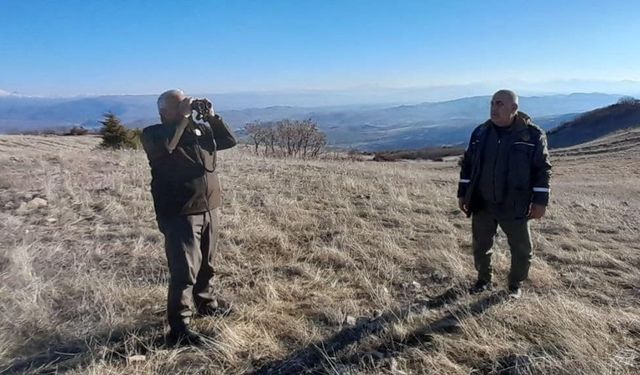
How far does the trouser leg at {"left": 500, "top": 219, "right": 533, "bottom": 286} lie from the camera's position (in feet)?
11.6

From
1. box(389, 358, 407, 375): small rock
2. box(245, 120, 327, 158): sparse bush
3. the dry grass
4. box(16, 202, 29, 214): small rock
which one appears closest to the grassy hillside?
box(245, 120, 327, 158): sparse bush

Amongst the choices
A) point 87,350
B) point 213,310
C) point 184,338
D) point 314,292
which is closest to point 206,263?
point 213,310

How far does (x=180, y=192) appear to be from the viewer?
2.87m

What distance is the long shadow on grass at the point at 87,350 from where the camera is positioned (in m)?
2.59

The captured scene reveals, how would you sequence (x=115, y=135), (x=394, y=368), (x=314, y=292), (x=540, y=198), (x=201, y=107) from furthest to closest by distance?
1. (x=115, y=135)
2. (x=314, y=292)
3. (x=540, y=198)
4. (x=201, y=107)
5. (x=394, y=368)

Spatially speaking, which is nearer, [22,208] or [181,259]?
[181,259]

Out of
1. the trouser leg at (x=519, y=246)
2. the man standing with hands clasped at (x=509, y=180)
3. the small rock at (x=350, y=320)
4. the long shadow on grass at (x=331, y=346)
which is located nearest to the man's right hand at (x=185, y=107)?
the long shadow on grass at (x=331, y=346)

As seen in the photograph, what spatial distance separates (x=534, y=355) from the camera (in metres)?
2.66

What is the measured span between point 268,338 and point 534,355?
5.20 feet

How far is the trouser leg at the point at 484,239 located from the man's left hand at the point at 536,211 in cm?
29

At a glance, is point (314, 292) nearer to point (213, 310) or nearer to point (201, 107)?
point (213, 310)

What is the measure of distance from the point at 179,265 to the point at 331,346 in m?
1.07

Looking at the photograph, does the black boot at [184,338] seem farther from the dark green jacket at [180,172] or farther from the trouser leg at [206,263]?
the dark green jacket at [180,172]

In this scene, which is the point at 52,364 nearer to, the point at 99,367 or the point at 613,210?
the point at 99,367
